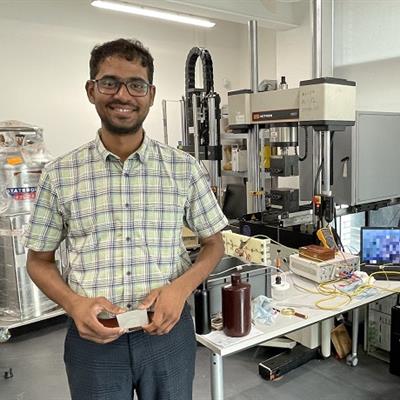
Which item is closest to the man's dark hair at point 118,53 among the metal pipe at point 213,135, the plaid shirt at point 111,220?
the plaid shirt at point 111,220

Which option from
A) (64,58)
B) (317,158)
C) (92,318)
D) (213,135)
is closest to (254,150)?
(317,158)

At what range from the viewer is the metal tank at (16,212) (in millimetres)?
3012

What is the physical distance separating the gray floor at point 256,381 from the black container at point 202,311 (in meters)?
1.01

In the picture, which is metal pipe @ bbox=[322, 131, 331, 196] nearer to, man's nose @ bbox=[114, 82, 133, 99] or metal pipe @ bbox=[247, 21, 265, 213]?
metal pipe @ bbox=[247, 21, 265, 213]

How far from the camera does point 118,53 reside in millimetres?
1101

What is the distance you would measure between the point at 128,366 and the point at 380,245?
1719 millimetres

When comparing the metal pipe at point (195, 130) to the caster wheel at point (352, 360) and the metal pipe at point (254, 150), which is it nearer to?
the metal pipe at point (254, 150)

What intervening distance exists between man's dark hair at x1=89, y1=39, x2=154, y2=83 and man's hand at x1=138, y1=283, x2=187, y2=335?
0.58m

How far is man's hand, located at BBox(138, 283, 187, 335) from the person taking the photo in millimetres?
Answer: 1045

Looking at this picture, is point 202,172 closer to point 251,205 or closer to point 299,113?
point 299,113

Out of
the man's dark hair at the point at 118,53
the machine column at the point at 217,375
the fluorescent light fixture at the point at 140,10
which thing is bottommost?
the machine column at the point at 217,375

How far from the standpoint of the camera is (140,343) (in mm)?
1118

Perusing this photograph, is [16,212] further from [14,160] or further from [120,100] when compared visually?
[120,100]

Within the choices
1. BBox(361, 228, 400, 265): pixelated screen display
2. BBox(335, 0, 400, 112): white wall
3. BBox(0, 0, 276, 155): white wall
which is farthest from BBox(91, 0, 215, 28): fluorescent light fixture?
BBox(361, 228, 400, 265): pixelated screen display
